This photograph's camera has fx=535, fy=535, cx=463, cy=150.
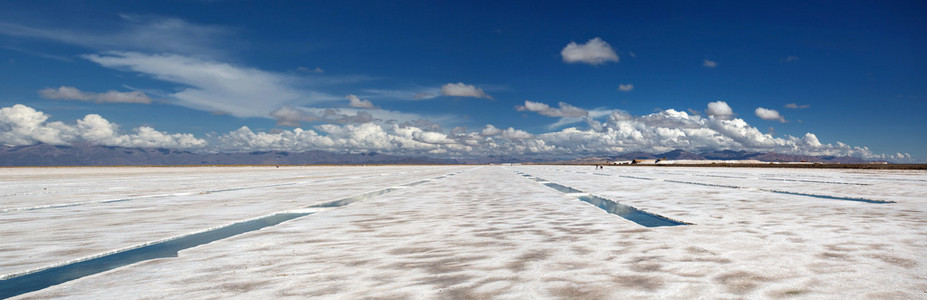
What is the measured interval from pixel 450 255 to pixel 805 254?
3.36 metres

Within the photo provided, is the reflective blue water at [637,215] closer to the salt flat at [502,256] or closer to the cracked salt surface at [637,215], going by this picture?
the cracked salt surface at [637,215]

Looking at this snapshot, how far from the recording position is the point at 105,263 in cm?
504

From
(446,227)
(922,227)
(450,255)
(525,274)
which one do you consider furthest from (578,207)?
(525,274)

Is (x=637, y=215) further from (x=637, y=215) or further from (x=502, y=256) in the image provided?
(x=502, y=256)

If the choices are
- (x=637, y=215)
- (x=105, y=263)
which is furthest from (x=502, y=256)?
(x=637, y=215)

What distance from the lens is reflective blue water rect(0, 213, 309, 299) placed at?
162 inches

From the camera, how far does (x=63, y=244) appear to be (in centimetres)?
A: 623

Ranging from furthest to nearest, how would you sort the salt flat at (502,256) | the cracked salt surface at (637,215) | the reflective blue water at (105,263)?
the cracked salt surface at (637,215)
the reflective blue water at (105,263)
the salt flat at (502,256)

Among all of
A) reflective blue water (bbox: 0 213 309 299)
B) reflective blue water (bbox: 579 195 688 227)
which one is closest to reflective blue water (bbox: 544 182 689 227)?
reflective blue water (bbox: 579 195 688 227)

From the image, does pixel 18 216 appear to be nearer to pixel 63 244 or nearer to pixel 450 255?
pixel 63 244

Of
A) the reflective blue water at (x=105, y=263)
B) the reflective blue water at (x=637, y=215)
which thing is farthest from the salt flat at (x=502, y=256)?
the reflective blue water at (x=637, y=215)

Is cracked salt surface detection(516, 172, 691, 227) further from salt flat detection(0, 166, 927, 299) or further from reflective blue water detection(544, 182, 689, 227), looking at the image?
salt flat detection(0, 166, 927, 299)

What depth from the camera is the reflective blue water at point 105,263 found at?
4.12 meters

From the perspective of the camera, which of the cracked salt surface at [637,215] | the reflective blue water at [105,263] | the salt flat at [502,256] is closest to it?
the salt flat at [502,256]
